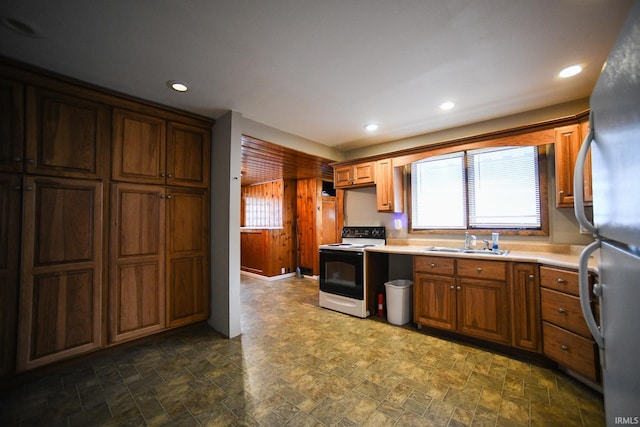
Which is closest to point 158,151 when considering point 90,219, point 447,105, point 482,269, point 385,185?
point 90,219

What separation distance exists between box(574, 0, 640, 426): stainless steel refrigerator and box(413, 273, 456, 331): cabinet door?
1.66m

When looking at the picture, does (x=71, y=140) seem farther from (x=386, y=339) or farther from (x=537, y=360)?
(x=537, y=360)

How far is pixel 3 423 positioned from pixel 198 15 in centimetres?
267

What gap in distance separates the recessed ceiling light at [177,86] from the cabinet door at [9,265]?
4.28ft

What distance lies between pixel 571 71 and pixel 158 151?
3697 millimetres

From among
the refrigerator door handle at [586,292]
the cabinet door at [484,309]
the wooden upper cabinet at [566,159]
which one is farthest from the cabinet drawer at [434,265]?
the refrigerator door handle at [586,292]

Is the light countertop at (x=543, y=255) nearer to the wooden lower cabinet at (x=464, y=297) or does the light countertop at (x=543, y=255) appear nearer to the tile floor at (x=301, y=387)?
the wooden lower cabinet at (x=464, y=297)

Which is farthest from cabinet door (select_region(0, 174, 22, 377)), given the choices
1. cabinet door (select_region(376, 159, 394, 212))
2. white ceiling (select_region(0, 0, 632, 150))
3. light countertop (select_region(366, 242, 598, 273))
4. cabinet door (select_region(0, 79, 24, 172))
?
cabinet door (select_region(376, 159, 394, 212))

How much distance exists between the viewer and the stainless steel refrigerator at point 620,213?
1.98ft

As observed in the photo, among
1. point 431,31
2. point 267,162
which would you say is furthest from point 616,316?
point 267,162

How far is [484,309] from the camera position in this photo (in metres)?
2.42

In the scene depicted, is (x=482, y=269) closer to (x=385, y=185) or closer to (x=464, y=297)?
(x=464, y=297)

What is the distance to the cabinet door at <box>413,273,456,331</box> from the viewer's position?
2.61m

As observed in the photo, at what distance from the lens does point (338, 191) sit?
4230mm
